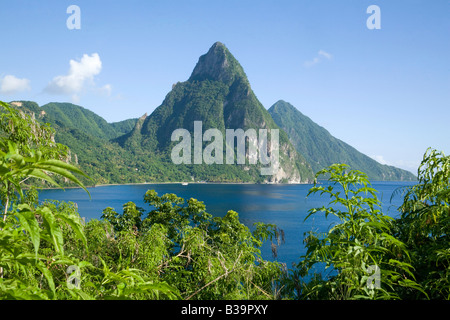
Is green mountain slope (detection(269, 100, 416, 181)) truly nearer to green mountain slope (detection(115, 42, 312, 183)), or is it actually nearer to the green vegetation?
green mountain slope (detection(115, 42, 312, 183))

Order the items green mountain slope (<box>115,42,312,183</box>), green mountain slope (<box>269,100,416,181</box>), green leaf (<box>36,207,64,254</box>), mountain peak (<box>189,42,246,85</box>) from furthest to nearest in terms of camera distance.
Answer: mountain peak (<box>189,42,246,85</box>) → green mountain slope (<box>269,100,416,181</box>) → green mountain slope (<box>115,42,312,183</box>) → green leaf (<box>36,207,64,254</box>)

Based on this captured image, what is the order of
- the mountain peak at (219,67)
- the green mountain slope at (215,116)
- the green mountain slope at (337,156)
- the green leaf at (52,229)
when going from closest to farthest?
1. the green leaf at (52,229)
2. the green mountain slope at (215,116)
3. the green mountain slope at (337,156)
4. the mountain peak at (219,67)

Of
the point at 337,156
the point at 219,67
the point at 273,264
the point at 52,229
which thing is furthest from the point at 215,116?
the point at 52,229

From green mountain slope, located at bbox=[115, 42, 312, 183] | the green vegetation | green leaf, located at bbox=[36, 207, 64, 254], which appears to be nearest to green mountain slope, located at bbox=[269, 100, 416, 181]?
green mountain slope, located at bbox=[115, 42, 312, 183]

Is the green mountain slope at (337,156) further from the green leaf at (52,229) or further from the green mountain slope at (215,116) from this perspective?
the green leaf at (52,229)

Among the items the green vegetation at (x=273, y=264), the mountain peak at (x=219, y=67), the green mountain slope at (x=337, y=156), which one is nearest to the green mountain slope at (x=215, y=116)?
the mountain peak at (x=219, y=67)

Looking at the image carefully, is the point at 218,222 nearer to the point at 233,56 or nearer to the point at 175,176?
the point at 175,176

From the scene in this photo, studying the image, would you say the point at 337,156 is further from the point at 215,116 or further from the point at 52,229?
the point at 52,229
